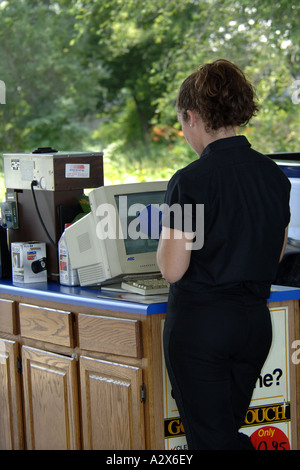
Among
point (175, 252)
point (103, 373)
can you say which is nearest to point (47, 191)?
point (103, 373)

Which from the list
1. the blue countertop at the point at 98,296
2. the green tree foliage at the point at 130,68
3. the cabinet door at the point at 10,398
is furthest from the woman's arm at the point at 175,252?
the green tree foliage at the point at 130,68

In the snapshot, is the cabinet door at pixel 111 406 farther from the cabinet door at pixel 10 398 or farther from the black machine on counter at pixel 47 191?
the black machine on counter at pixel 47 191

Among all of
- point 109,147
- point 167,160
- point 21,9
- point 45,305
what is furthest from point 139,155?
point 45,305

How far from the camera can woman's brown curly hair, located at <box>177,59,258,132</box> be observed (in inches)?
80.4

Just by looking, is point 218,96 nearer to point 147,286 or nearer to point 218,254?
point 218,254

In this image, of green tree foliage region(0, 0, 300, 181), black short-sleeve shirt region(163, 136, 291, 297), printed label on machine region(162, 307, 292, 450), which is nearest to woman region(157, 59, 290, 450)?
black short-sleeve shirt region(163, 136, 291, 297)

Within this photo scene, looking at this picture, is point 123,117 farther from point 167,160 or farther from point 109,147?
point 167,160

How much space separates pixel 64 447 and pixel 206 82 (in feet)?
5.00

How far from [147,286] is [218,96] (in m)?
0.74

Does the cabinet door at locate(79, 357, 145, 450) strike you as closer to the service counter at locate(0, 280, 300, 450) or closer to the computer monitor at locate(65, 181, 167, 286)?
the service counter at locate(0, 280, 300, 450)

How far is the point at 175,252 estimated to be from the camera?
2020mm

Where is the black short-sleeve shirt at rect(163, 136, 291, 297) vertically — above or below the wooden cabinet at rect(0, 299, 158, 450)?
above

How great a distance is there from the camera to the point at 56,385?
2707 mm

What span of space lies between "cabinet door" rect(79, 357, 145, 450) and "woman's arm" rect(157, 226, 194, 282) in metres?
0.49
